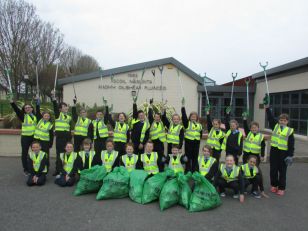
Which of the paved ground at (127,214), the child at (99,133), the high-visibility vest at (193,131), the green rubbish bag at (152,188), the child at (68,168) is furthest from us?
the child at (99,133)

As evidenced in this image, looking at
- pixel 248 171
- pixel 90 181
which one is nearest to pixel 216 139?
pixel 248 171

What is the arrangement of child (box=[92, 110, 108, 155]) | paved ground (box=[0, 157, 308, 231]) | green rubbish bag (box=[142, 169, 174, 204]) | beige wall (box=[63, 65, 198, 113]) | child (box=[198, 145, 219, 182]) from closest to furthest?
paved ground (box=[0, 157, 308, 231]), green rubbish bag (box=[142, 169, 174, 204]), child (box=[198, 145, 219, 182]), child (box=[92, 110, 108, 155]), beige wall (box=[63, 65, 198, 113])

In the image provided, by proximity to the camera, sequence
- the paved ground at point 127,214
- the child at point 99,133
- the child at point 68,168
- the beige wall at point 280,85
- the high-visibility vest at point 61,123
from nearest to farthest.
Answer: the paved ground at point 127,214
the child at point 68,168
the high-visibility vest at point 61,123
the child at point 99,133
the beige wall at point 280,85

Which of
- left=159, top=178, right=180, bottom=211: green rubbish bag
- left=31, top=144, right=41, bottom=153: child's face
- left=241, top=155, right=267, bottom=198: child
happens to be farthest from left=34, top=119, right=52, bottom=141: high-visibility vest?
left=241, top=155, right=267, bottom=198: child

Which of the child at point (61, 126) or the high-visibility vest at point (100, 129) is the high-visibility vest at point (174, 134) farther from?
the child at point (61, 126)

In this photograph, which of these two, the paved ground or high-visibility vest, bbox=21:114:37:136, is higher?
high-visibility vest, bbox=21:114:37:136

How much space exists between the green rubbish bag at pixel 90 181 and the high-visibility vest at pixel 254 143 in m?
3.00

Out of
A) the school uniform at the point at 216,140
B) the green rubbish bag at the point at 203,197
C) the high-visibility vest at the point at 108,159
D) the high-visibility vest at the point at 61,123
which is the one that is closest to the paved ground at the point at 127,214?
the green rubbish bag at the point at 203,197

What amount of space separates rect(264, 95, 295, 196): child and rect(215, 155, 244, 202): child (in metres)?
0.92

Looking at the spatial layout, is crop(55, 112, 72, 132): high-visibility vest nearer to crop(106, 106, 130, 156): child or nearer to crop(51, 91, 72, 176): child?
crop(51, 91, 72, 176): child

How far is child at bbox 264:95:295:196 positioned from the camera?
15.6 feet

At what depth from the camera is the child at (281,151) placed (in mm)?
4766

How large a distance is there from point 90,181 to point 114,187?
486mm

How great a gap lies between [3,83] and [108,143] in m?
16.2
